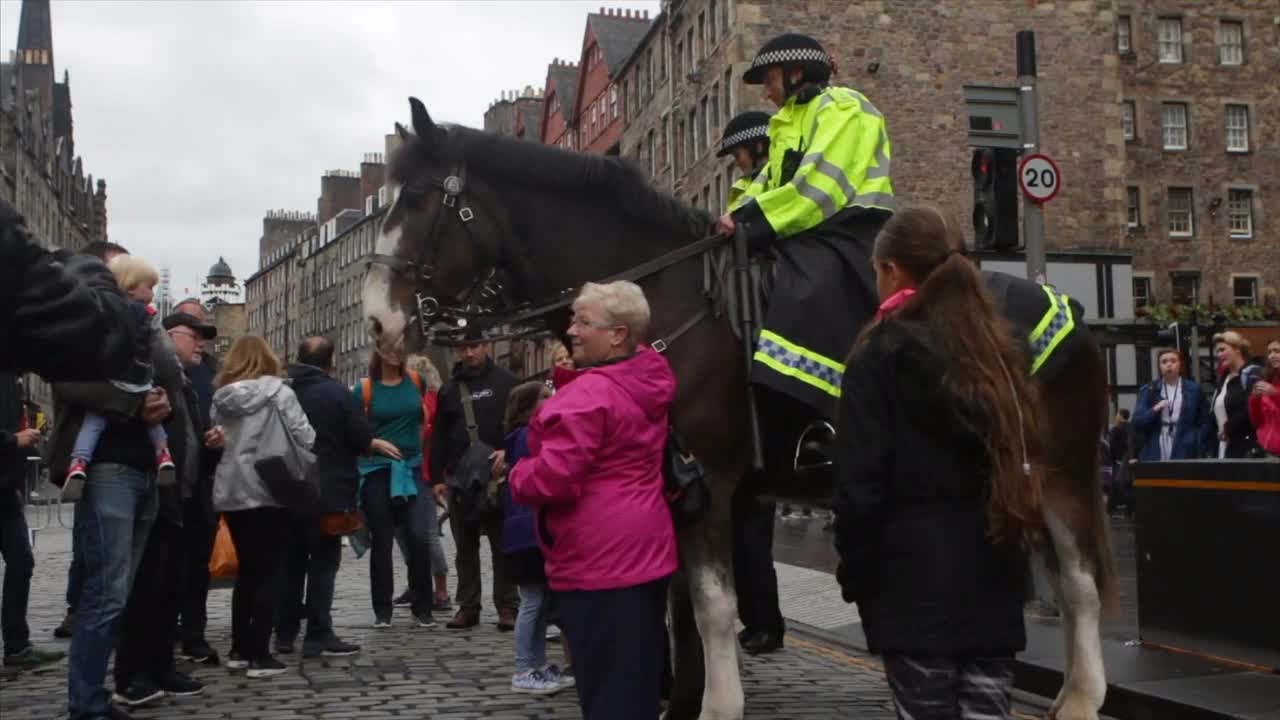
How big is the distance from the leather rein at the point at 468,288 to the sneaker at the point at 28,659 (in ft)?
14.2

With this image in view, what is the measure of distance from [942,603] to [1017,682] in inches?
170

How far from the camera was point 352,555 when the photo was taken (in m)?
19.2

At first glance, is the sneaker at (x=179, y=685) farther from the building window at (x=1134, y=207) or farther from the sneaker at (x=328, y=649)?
the building window at (x=1134, y=207)

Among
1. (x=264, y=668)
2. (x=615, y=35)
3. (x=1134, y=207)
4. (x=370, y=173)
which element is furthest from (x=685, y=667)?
(x=370, y=173)

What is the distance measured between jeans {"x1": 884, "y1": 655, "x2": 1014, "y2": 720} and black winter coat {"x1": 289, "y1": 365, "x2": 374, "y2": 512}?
625cm

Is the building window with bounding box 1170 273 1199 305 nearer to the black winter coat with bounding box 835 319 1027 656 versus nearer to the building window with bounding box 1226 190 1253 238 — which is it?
the building window with bounding box 1226 190 1253 238

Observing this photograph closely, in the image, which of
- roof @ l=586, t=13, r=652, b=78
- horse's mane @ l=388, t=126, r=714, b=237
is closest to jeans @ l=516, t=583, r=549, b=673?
horse's mane @ l=388, t=126, r=714, b=237

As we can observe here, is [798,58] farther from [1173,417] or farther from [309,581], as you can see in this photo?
[1173,417]

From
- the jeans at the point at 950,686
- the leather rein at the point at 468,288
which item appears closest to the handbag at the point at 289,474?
the leather rein at the point at 468,288

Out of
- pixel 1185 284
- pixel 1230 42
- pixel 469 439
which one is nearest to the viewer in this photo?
pixel 469 439

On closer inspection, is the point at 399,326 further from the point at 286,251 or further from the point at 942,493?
the point at 286,251

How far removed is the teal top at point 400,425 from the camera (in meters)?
10.9

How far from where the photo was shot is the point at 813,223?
20.2 feet

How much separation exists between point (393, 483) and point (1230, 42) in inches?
1912
